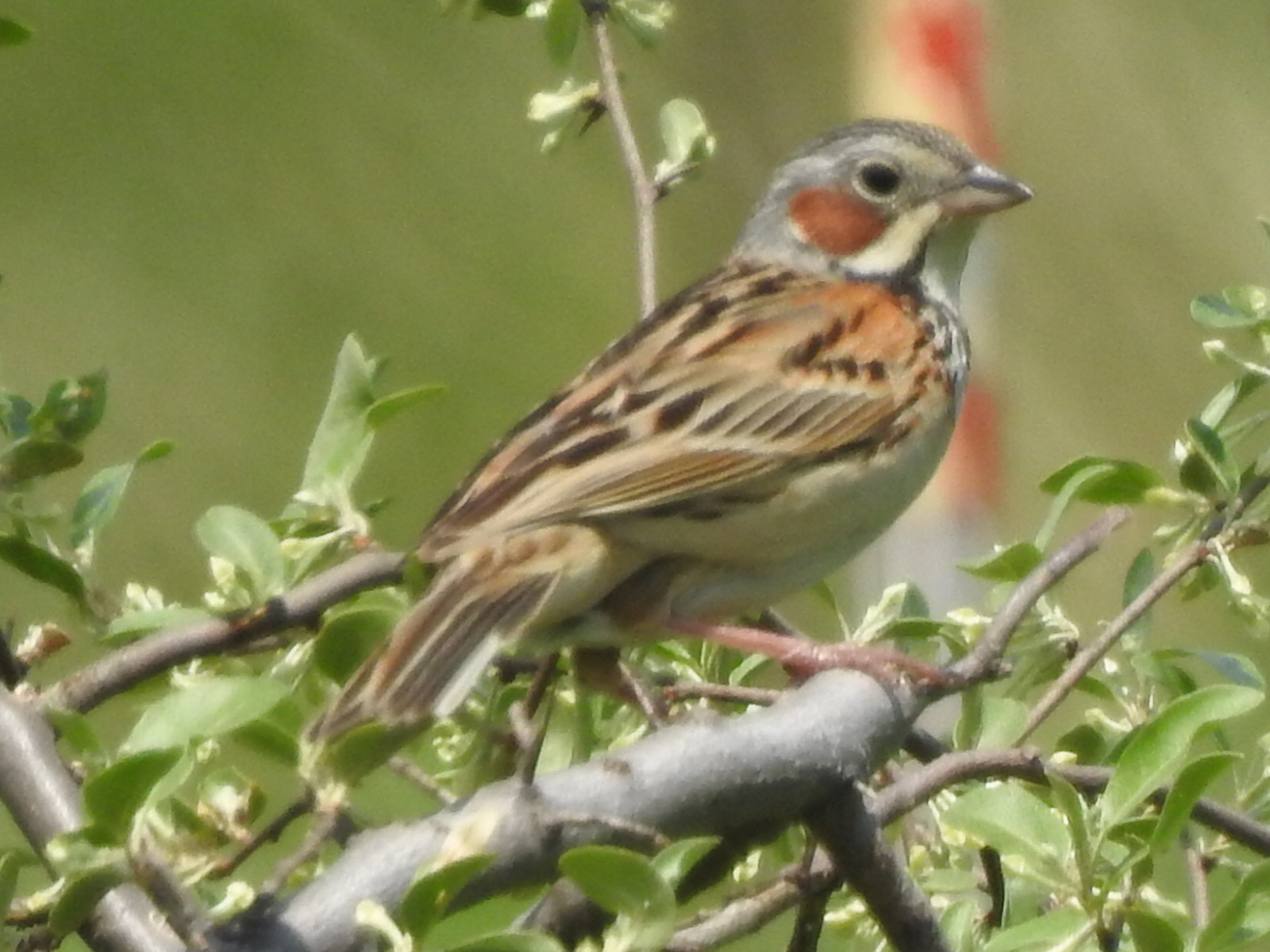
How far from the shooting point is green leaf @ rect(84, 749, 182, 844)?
2.18ft

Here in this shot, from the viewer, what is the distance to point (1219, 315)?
109 centimetres

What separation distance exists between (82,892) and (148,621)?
0.30 meters

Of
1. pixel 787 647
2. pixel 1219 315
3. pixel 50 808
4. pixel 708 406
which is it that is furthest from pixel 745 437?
pixel 50 808

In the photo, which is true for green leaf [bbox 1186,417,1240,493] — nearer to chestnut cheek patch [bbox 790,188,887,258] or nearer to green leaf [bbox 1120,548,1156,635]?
green leaf [bbox 1120,548,1156,635]

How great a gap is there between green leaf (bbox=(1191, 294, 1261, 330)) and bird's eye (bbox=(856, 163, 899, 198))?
23.3 inches

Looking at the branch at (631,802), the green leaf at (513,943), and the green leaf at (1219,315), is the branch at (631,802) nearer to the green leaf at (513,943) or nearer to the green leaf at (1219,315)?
the green leaf at (513,943)

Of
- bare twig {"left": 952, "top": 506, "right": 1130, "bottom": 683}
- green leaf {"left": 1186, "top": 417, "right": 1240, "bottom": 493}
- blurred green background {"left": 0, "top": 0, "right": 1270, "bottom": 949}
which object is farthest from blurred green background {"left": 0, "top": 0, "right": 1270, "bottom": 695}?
bare twig {"left": 952, "top": 506, "right": 1130, "bottom": 683}

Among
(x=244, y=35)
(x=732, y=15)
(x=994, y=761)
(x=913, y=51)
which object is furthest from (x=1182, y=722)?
(x=244, y=35)

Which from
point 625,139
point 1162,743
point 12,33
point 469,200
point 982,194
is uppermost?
point 12,33

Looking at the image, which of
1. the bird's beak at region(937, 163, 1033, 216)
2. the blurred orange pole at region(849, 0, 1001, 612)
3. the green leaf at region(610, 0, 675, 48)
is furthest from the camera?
the blurred orange pole at region(849, 0, 1001, 612)

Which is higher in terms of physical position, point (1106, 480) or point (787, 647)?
point (1106, 480)

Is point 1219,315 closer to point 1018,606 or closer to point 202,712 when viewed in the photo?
point 1018,606

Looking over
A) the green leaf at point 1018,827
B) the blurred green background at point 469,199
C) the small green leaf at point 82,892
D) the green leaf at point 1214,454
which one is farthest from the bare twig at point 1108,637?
the blurred green background at point 469,199

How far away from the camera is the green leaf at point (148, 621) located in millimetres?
958
